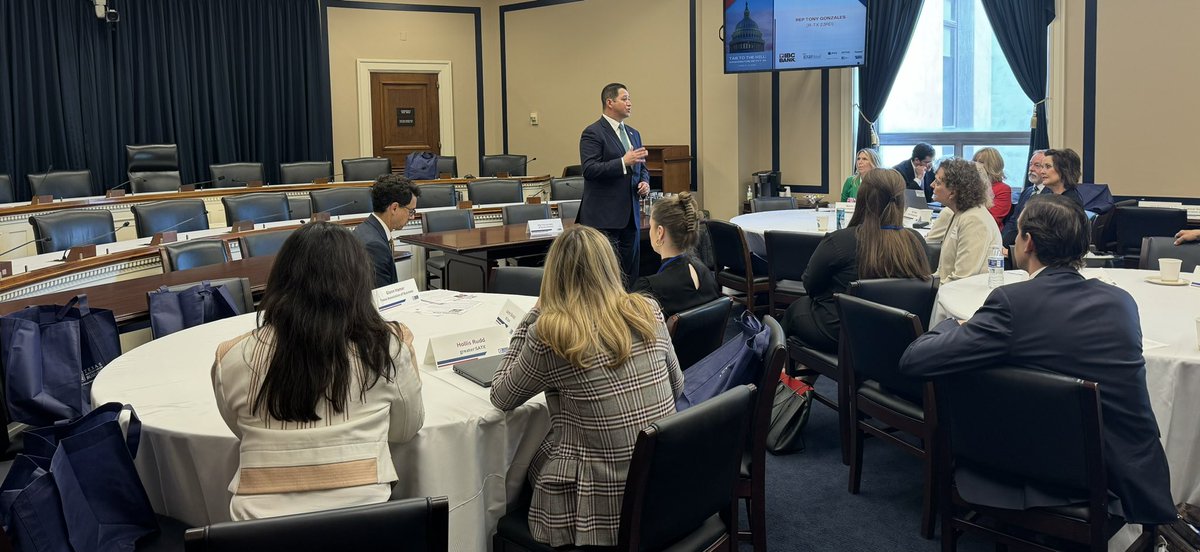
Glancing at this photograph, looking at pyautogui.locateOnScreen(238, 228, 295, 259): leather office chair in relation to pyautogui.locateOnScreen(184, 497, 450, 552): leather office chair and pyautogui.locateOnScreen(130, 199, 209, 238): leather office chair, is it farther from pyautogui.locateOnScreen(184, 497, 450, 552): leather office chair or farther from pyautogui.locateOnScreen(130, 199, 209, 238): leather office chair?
pyautogui.locateOnScreen(184, 497, 450, 552): leather office chair

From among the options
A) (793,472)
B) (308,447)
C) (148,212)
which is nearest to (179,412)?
(308,447)

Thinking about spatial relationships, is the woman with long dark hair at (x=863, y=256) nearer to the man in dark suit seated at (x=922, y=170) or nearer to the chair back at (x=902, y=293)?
the chair back at (x=902, y=293)

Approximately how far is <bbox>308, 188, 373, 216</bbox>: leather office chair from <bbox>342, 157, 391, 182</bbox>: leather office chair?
5.52 feet

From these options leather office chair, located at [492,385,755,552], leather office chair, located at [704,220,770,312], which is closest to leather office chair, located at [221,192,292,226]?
leather office chair, located at [704,220,770,312]

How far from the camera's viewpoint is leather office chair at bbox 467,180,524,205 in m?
8.02

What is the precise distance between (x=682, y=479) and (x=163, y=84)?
370 inches

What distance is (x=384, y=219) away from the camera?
4.01m

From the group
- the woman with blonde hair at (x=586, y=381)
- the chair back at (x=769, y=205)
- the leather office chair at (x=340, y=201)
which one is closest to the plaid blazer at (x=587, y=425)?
the woman with blonde hair at (x=586, y=381)

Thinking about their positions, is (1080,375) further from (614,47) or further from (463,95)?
(463,95)

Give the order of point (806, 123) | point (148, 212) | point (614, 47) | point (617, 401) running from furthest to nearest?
point (614, 47) < point (806, 123) < point (148, 212) < point (617, 401)

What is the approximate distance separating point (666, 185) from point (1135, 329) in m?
6.97

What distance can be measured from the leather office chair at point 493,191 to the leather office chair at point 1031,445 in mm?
5968

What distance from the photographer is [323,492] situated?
181cm

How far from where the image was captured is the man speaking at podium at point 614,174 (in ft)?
17.2
